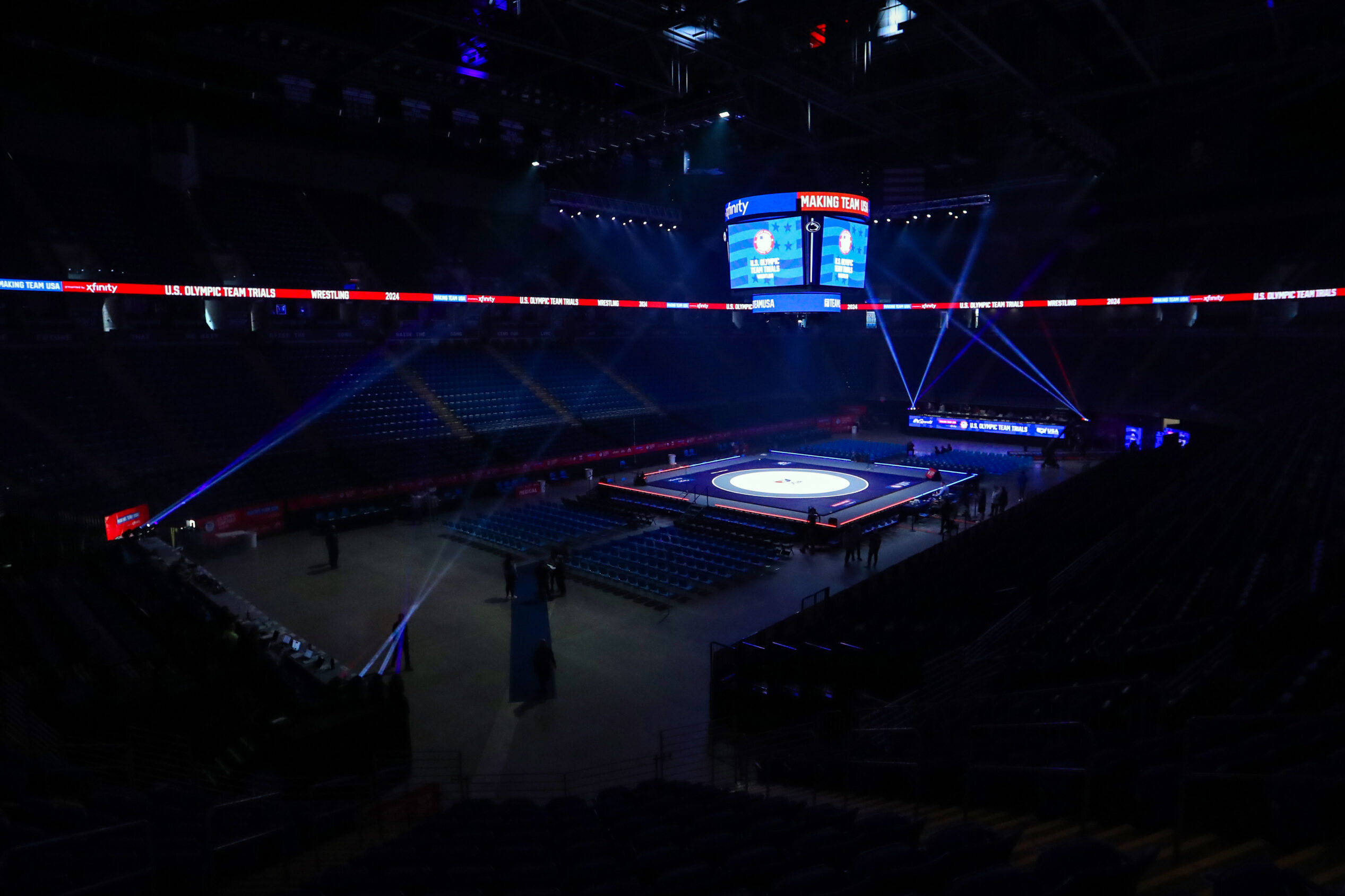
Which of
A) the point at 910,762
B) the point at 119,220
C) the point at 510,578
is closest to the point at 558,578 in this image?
the point at 510,578

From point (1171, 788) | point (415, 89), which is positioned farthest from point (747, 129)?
point (1171, 788)

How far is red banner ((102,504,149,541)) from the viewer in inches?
673

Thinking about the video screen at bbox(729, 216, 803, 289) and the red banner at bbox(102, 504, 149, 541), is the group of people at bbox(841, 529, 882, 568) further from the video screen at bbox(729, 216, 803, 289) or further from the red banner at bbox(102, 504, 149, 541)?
the red banner at bbox(102, 504, 149, 541)

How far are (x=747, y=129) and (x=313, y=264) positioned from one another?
1669 centimetres

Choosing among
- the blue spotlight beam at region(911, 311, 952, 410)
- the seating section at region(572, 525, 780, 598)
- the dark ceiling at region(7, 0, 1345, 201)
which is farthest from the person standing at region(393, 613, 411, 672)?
the blue spotlight beam at region(911, 311, 952, 410)

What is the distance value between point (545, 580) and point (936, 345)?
33.6 meters

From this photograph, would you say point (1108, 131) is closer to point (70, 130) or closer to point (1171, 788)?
point (1171, 788)

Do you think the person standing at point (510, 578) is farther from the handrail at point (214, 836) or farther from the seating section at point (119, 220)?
the seating section at point (119, 220)

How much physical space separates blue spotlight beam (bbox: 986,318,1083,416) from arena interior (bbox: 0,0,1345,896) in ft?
0.53

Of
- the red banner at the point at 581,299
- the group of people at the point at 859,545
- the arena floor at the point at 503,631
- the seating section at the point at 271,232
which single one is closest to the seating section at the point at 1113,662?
the arena floor at the point at 503,631

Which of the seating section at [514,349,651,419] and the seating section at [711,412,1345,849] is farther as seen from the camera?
the seating section at [514,349,651,419]

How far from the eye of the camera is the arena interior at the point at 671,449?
4977 mm

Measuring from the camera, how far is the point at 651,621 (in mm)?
14156

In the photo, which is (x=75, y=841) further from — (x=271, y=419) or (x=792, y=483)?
(x=792, y=483)
